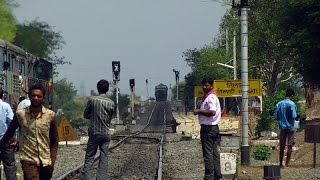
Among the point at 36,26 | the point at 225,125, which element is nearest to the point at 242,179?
the point at 225,125

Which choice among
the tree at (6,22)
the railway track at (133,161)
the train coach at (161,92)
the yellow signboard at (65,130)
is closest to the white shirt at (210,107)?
the railway track at (133,161)

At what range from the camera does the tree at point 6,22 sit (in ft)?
325

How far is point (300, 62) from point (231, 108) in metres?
34.1

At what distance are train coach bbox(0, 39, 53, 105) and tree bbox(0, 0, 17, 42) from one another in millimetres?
64059

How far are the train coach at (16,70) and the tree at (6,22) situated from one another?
64.1m

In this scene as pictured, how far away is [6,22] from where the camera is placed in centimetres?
10094

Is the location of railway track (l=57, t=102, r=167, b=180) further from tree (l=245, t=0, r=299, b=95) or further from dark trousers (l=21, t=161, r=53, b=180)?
tree (l=245, t=0, r=299, b=95)

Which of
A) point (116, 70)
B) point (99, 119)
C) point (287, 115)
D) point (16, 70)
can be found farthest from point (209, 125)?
point (116, 70)

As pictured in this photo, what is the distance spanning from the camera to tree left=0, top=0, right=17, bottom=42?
325 feet

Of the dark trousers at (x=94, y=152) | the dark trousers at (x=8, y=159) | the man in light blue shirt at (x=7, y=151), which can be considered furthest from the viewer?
the dark trousers at (x=94, y=152)

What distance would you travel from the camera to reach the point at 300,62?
3441 centimetres

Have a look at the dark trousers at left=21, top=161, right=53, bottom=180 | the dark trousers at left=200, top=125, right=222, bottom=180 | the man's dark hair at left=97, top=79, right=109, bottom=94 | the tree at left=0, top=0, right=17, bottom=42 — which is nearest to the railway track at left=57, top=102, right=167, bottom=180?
the dark trousers at left=200, top=125, right=222, bottom=180

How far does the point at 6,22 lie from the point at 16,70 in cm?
7363

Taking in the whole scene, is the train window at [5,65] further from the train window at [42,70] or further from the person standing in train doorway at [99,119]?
the person standing in train doorway at [99,119]
